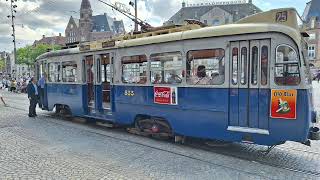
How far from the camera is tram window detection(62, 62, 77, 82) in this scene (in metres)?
11.6

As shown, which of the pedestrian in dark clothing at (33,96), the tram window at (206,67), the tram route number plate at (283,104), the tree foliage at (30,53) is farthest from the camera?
the tree foliage at (30,53)

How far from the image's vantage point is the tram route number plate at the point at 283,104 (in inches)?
245

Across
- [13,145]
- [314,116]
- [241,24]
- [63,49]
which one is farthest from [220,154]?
[63,49]

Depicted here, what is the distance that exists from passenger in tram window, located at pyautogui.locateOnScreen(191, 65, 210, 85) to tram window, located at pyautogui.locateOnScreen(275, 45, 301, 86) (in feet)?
5.21

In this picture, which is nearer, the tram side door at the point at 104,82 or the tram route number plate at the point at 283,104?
the tram route number plate at the point at 283,104

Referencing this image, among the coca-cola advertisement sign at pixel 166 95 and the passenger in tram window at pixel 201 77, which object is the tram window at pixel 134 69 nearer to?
the coca-cola advertisement sign at pixel 166 95

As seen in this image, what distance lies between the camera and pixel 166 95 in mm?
8219

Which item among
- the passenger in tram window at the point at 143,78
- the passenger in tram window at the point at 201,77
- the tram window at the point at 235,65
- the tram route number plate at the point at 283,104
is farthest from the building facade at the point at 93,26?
the tram route number plate at the point at 283,104

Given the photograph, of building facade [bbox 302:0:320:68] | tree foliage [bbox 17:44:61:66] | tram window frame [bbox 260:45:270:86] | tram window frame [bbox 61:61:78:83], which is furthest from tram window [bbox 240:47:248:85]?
tree foliage [bbox 17:44:61:66]

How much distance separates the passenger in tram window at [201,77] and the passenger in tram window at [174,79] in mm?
434

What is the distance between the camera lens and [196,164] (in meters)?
6.64

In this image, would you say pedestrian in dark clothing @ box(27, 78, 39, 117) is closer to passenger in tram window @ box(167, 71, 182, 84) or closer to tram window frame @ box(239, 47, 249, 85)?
passenger in tram window @ box(167, 71, 182, 84)

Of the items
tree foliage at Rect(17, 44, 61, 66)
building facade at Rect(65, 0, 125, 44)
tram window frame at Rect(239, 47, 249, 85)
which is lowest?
tram window frame at Rect(239, 47, 249, 85)

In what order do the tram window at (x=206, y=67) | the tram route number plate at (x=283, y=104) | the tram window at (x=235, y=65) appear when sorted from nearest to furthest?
1. the tram route number plate at (x=283, y=104)
2. the tram window at (x=235, y=65)
3. the tram window at (x=206, y=67)
